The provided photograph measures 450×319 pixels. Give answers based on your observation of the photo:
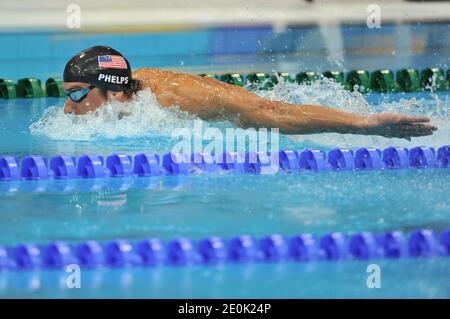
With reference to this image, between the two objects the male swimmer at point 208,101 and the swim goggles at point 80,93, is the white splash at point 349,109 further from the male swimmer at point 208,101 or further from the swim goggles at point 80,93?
the swim goggles at point 80,93

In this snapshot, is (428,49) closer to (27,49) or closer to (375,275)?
(27,49)

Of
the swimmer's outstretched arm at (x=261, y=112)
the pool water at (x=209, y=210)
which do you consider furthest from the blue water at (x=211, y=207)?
the swimmer's outstretched arm at (x=261, y=112)

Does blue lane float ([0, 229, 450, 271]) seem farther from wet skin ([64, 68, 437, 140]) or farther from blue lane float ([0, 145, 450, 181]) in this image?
wet skin ([64, 68, 437, 140])

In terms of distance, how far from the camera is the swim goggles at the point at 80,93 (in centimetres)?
552

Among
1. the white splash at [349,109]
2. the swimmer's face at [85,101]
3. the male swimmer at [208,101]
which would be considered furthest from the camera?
the white splash at [349,109]

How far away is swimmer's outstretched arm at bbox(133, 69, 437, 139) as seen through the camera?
16.5 ft

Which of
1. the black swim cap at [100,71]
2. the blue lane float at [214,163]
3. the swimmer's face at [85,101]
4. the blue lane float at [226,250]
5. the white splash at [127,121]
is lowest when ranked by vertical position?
the blue lane float at [226,250]

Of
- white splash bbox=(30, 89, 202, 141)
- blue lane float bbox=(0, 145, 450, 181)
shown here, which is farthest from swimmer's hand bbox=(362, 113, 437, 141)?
white splash bbox=(30, 89, 202, 141)

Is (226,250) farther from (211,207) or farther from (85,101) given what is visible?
(85,101)

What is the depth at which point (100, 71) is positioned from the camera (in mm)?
5535

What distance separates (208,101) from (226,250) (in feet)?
6.27

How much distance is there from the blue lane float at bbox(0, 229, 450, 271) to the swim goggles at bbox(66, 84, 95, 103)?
6.41 ft

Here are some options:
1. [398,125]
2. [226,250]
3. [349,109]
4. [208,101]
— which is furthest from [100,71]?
[226,250]

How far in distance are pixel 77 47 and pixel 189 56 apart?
3.70 feet
